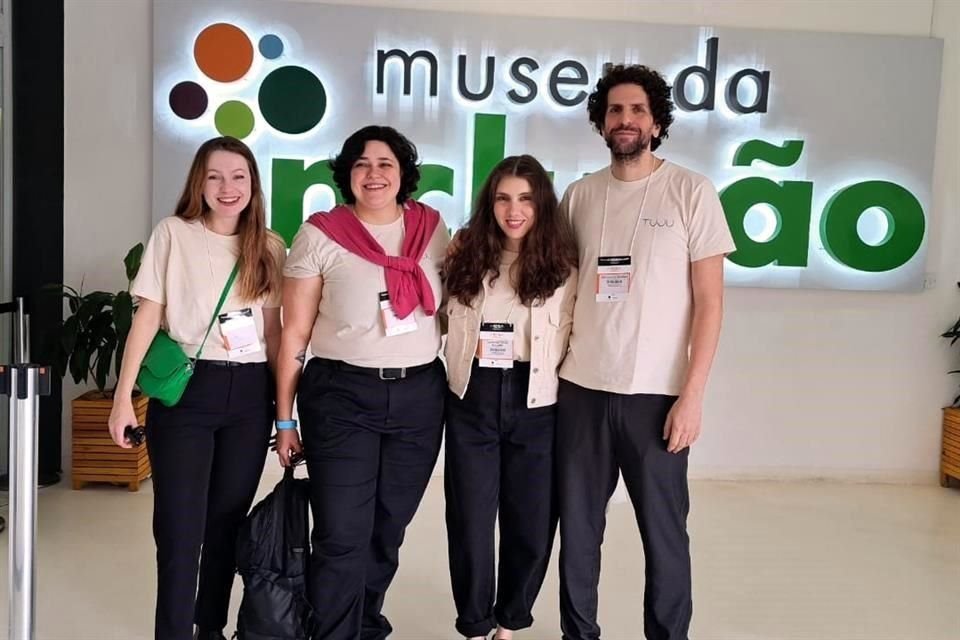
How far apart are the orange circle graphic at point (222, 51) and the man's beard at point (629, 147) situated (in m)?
2.91

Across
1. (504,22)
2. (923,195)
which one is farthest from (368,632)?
(923,195)

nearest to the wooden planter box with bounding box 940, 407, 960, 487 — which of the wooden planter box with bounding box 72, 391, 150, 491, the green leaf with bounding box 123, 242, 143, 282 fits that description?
the wooden planter box with bounding box 72, 391, 150, 491

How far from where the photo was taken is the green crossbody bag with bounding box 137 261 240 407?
2486mm

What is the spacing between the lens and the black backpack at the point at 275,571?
8.62ft

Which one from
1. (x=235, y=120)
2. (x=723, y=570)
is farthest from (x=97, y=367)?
(x=723, y=570)

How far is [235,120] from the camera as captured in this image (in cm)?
496

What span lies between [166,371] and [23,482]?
445mm

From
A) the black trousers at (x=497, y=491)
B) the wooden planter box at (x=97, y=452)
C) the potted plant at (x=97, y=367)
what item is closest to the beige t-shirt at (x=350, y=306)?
the black trousers at (x=497, y=491)

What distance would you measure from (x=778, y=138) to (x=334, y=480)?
3622 millimetres

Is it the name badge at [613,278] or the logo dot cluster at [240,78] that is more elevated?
the logo dot cluster at [240,78]

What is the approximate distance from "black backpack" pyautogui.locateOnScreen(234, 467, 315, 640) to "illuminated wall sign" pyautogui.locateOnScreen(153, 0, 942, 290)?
2.62m

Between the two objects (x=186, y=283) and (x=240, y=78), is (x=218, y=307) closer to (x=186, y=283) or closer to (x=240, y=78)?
(x=186, y=283)

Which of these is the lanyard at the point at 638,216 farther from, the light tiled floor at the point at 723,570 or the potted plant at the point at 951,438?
the potted plant at the point at 951,438

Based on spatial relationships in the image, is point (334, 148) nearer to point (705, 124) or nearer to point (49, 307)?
point (49, 307)
